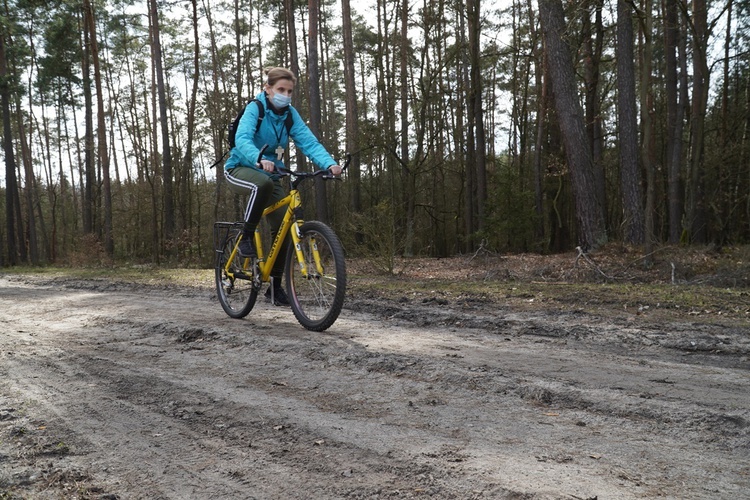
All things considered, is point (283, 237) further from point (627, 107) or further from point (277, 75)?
point (627, 107)

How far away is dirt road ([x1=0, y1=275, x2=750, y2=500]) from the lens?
173cm

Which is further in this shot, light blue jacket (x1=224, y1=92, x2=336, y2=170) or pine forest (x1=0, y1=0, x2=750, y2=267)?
pine forest (x1=0, y1=0, x2=750, y2=267)

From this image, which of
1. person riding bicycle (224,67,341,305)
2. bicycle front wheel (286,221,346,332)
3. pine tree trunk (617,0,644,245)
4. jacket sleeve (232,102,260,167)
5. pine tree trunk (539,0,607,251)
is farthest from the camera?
pine tree trunk (617,0,644,245)

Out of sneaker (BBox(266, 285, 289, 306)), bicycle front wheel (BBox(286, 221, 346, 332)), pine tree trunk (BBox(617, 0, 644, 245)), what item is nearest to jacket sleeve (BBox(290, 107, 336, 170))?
bicycle front wheel (BBox(286, 221, 346, 332))

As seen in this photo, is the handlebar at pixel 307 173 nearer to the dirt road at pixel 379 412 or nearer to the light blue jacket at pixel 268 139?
the light blue jacket at pixel 268 139

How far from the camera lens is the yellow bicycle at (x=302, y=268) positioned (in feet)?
14.3

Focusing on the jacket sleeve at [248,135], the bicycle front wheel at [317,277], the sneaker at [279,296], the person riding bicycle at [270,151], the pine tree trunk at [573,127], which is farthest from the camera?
the pine tree trunk at [573,127]

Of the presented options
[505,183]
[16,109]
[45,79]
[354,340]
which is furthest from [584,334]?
[16,109]

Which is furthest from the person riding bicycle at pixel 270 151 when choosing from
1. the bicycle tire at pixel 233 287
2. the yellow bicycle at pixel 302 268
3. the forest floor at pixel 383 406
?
the forest floor at pixel 383 406

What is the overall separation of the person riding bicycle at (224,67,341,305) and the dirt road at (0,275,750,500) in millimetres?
1135

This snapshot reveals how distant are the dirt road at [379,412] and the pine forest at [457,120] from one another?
20.0 ft

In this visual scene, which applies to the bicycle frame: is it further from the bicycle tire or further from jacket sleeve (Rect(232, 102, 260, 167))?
jacket sleeve (Rect(232, 102, 260, 167))

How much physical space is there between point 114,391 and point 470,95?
63.1ft

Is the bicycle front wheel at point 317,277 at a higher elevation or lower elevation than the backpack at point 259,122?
lower
